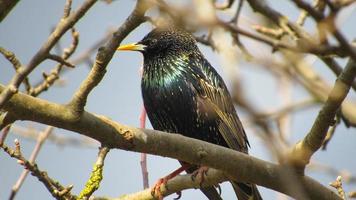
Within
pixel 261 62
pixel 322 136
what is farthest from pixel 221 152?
pixel 261 62

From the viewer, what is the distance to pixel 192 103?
606cm

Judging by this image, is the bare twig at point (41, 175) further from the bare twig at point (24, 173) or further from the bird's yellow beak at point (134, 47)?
the bird's yellow beak at point (134, 47)

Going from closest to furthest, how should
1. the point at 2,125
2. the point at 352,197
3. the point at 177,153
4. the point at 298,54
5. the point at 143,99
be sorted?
1. the point at 298,54
2. the point at 2,125
3. the point at 177,153
4. the point at 352,197
5. the point at 143,99

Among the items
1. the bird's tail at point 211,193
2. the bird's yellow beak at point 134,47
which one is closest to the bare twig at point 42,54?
the bird's tail at point 211,193

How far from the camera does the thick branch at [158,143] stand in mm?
3352

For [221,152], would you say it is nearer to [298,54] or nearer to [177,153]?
[177,153]

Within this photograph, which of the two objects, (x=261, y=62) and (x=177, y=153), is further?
(x=177, y=153)

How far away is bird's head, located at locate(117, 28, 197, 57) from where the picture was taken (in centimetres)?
679

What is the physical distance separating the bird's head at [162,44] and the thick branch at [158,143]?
9.40 feet

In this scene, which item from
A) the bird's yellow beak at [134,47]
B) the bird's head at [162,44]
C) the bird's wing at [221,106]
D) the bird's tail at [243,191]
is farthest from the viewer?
the bird's head at [162,44]

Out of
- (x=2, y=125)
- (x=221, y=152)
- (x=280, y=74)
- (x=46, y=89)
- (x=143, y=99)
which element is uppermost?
(x=143, y=99)

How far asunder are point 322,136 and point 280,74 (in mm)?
2047

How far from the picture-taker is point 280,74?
1.92 m

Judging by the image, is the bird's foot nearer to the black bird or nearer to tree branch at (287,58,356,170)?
tree branch at (287,58,356,170)
